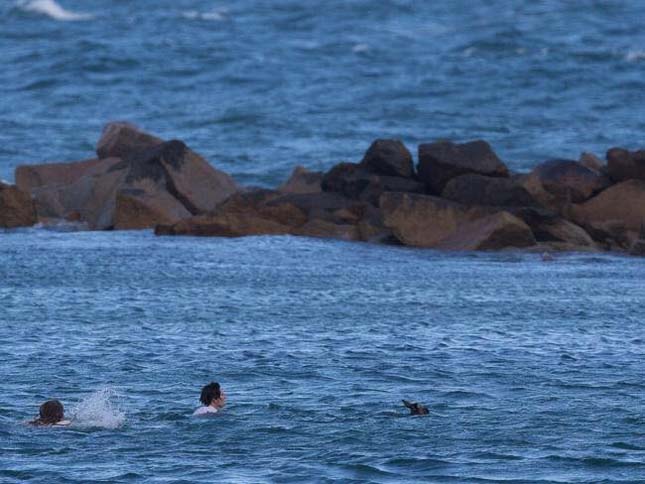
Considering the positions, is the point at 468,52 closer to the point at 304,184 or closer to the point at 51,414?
the point at 304,184

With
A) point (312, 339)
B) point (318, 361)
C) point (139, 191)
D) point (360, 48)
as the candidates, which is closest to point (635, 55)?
point (360, 48)

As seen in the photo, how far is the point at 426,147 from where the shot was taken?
46.4m

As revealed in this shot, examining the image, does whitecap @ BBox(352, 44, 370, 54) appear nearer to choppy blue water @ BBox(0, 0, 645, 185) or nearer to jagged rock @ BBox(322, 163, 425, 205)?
choppy blue water @ BBox(0, 0, 645, 185)

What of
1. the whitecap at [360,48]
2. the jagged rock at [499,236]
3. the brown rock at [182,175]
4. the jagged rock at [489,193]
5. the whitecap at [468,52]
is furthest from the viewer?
the whitecap at [360,48]

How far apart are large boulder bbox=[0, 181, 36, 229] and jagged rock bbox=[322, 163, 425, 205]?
771 cm

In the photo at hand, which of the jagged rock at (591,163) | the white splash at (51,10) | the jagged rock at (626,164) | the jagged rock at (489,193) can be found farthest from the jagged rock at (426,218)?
the white splash at (51,10)

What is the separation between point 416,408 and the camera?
76.1 feet

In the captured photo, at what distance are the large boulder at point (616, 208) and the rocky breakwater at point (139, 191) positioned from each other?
970 centimetres

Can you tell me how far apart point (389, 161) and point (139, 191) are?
6.51 metres

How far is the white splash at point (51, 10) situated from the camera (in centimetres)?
10712

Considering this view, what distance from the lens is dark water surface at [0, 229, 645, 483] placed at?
69.8 ft

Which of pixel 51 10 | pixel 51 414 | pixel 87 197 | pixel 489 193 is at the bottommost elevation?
pixel 51 414

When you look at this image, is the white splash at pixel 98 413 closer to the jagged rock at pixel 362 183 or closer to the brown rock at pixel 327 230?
the brown rock at pixel 327 230

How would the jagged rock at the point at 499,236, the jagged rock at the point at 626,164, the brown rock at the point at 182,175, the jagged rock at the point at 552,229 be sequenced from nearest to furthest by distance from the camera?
the jagged rock at the point at 499,236
the jagged rock at the point at 552,229
the jagged rock at the point at 626,164
the brown rock at the point at 182,175
